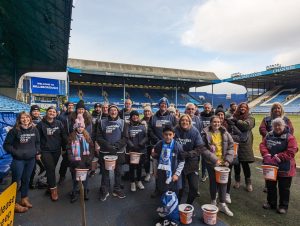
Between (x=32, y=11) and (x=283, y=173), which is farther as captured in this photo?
(x=32, y=11)

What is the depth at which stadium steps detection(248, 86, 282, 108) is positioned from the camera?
150 ft

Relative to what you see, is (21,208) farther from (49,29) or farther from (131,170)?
(49,29)

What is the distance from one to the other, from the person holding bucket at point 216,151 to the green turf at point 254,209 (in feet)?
0.94

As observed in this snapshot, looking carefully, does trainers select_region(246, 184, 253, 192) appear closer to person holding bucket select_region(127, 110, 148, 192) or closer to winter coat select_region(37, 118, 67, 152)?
person holding bucket select_region(127, 110, 148, 192)

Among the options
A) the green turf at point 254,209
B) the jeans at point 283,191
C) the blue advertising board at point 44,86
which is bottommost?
the green turf at point 254,209

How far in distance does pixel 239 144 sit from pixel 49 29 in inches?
312

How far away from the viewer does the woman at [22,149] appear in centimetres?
384

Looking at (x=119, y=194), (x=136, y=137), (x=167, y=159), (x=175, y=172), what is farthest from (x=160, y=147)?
(x=119, y=194)

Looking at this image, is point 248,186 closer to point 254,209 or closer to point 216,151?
point 254,209

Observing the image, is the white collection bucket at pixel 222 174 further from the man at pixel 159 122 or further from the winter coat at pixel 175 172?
the man at pixel 159 122

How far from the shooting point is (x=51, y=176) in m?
4.35

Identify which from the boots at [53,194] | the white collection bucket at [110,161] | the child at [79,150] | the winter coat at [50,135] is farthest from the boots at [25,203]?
the white collection bucket at [110,161]

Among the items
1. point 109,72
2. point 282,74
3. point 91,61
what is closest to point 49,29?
point 109,72

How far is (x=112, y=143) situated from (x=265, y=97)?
48177mm
